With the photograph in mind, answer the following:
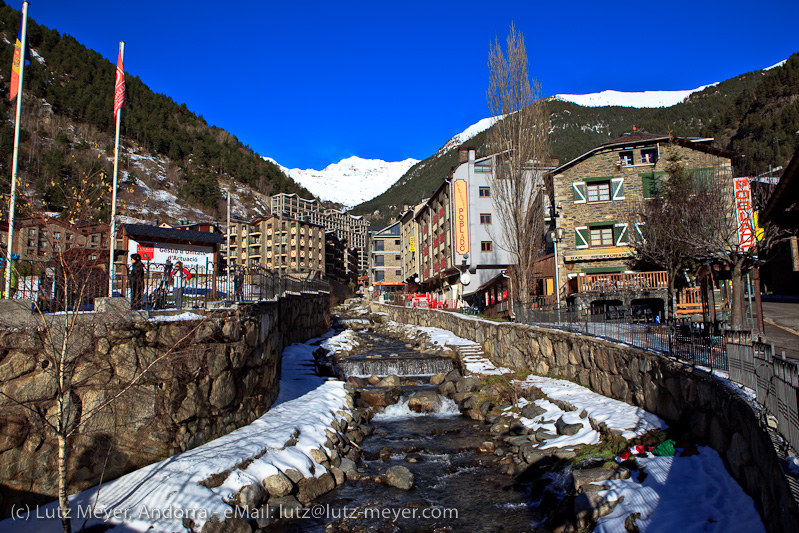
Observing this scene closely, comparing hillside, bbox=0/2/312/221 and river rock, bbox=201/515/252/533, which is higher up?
hillside, bbox=0/2/312/221

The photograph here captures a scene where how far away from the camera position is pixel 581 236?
3341cm

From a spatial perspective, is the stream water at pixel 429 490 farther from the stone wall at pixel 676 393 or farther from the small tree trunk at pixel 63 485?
the small tree trunk at pixel 63 485

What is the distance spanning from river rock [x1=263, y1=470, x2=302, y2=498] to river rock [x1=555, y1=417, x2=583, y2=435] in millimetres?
7186

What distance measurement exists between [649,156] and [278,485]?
109 ft

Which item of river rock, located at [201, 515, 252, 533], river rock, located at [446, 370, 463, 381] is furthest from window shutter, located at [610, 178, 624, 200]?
river rock, located at [201, 515, 252, 533]

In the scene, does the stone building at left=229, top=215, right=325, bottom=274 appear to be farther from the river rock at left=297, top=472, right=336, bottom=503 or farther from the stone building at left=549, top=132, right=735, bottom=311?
the river rock at left=297, top=472, right=336, bottom=503

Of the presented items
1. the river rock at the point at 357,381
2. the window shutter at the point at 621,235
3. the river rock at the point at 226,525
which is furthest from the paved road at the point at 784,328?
the river rock at the point at 357,381

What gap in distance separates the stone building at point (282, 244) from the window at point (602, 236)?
249 feet

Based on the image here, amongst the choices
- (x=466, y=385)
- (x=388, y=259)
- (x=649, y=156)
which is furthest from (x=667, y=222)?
(x=388, y=259)

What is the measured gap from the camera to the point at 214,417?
425 inches

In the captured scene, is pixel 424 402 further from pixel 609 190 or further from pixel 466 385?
pixel 609 190

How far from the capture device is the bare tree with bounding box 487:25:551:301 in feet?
99.8

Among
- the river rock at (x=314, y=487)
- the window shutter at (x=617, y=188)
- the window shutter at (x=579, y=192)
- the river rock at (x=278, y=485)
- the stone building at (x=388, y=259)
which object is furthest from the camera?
the stone building at (x=388, y=259)

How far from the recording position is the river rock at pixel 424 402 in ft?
59.0
